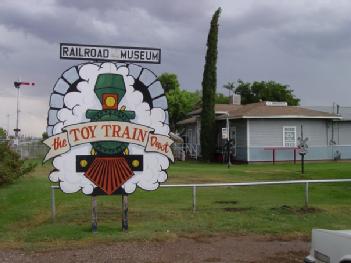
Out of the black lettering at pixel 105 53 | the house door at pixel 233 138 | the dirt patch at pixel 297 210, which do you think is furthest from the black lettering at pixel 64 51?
the house door at pixel 233 138

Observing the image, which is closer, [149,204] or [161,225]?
[161,225]

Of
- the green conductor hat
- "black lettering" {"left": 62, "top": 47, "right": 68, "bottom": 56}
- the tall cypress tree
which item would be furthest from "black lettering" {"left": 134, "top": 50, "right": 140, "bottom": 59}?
the tall cypress tree

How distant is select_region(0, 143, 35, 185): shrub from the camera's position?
19.5 metres

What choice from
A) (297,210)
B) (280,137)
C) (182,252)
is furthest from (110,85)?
(280,137)

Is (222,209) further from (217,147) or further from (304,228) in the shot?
(217,147)

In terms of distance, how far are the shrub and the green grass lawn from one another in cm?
146

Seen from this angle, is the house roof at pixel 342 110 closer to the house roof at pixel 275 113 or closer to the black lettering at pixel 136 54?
the house roof at pixel 275 113

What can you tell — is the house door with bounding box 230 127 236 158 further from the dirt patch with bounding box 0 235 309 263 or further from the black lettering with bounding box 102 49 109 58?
the dirt patch with bounding box 0 235 309 263

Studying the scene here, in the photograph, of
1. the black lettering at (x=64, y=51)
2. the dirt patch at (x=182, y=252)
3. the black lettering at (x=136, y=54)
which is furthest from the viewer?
the black lettering at (x=136, y=54)

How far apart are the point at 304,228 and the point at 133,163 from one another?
3.60m

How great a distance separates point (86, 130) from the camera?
10602mm

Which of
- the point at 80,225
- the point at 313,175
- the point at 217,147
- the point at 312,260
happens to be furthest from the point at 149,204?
the point at 217,147

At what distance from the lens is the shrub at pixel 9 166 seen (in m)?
19.5

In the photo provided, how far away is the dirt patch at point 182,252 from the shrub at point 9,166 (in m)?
10.8
